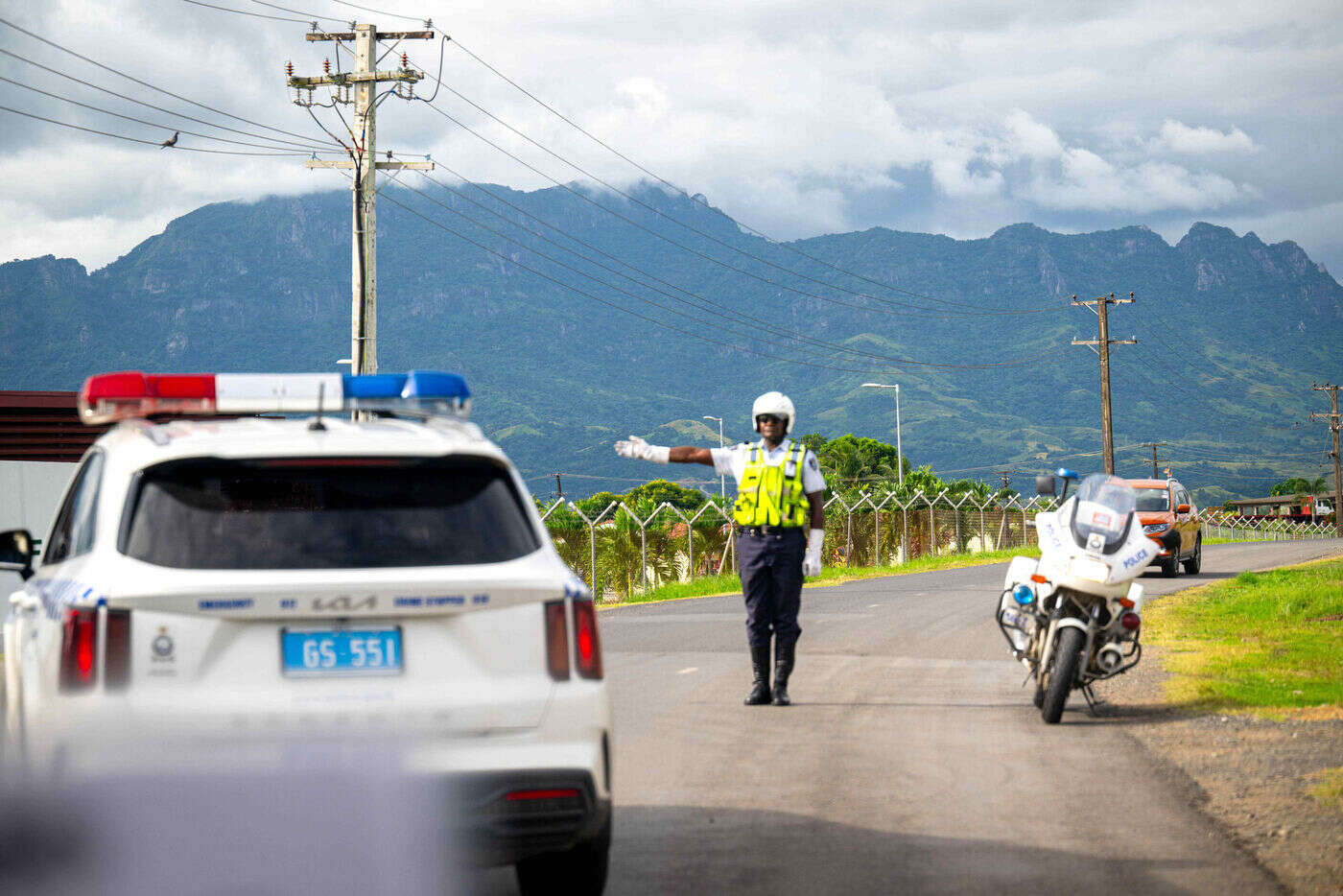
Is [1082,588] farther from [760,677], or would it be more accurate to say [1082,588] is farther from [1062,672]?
[760,677]

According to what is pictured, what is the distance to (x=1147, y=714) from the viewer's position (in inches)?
407

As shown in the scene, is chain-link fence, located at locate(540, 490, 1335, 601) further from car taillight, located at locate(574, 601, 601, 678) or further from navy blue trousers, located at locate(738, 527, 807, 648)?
car taillight, located at locate(574, 601, 601, 678)

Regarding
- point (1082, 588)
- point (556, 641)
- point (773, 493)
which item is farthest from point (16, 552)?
point (1082, 588)

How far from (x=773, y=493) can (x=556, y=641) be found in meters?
5.69

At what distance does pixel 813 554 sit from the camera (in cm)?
1057

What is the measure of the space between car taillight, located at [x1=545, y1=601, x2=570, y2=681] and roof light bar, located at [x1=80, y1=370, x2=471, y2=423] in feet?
3.46

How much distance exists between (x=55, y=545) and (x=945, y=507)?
134ft

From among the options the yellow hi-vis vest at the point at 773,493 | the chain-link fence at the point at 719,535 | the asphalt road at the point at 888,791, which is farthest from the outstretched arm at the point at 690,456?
the chain-link fence at the point at 719,535

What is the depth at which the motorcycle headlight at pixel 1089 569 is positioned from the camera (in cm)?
991

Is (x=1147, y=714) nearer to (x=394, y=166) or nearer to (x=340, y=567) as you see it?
(x=340, y=567)

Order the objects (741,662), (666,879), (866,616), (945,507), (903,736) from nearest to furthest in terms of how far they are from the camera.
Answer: (666,879)
(903,736)
(741,662)
(866,616)
(945,507)

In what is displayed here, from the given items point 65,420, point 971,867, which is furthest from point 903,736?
point 65,420

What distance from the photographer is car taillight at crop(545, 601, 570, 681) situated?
4.94 metres

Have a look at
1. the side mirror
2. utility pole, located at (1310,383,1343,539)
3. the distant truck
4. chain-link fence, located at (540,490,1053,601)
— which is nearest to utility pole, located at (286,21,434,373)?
chain-link fence, located at (540,490,1053,601)
